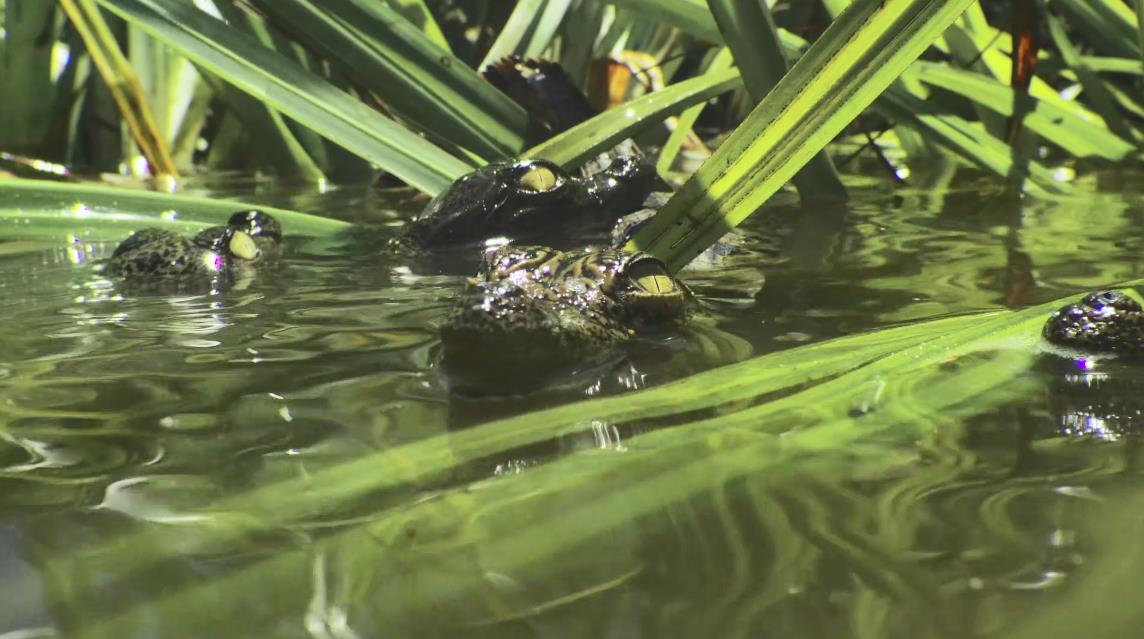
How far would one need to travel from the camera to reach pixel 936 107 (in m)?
3.41

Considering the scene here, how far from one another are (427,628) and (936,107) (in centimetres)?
306

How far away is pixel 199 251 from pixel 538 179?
948mm

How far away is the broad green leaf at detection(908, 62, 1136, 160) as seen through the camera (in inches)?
138

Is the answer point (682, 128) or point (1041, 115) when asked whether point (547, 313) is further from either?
point (1041, 115)

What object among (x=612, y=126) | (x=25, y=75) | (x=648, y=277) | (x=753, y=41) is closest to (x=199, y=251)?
(x=612, y=126)

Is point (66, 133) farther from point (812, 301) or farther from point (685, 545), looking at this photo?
point (685, 545)

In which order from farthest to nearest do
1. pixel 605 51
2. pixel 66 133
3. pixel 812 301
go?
pixel 605 51 → pixel 66 133 → pixel 812 301

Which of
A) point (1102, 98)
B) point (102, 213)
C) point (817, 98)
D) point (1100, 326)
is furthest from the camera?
point (1102, 98)

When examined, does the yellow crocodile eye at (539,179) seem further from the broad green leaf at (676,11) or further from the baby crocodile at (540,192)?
the broad green leaf at (676,11)

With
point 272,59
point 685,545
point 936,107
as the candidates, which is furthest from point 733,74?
point 685,545

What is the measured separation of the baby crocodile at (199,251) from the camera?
2.51m

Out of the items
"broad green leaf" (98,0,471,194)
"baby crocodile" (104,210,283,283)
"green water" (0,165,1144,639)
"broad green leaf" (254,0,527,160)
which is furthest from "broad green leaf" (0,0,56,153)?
"green water" (0,165,1144,639)

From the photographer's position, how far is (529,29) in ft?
14.0

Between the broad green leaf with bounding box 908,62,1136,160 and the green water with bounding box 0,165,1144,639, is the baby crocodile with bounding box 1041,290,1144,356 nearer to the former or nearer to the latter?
the green water with bounding box 0,165,1144,639
